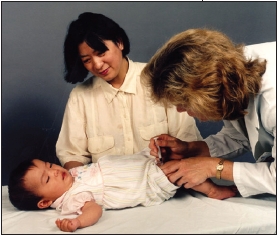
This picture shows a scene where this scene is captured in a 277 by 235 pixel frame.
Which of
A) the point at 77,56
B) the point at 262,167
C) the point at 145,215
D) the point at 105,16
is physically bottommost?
the point at 145,215

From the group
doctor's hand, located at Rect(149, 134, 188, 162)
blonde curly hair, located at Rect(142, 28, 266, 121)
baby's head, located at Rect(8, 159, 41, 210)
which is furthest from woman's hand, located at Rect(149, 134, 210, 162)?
baby's head, located at Rect(8, 159, 41, 210)

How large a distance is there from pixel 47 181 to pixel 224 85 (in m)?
0.57

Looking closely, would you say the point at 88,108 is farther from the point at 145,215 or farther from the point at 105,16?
the point at 145,215

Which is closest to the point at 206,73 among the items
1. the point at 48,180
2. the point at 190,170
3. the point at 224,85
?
the point at 224,85

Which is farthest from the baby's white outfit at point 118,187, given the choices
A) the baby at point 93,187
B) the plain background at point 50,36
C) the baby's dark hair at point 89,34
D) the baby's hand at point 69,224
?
the baby's dark hair at point 89,34

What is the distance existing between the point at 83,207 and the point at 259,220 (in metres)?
0.47

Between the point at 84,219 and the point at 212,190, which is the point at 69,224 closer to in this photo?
the point at 84,219

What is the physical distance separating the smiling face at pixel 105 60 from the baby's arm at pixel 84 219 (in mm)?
444

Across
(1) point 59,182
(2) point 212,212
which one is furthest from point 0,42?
(2) point 212,212

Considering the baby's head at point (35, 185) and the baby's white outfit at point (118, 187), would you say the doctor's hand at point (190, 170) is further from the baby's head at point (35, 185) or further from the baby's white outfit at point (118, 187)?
the baby's head at point (35, 185)

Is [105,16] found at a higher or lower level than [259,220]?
higher

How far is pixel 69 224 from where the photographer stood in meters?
0.93

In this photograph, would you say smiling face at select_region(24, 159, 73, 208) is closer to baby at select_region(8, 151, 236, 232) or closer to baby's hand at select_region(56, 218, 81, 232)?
baby at select_region(8, 151, 236, 232)

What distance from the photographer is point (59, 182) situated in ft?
3.64
